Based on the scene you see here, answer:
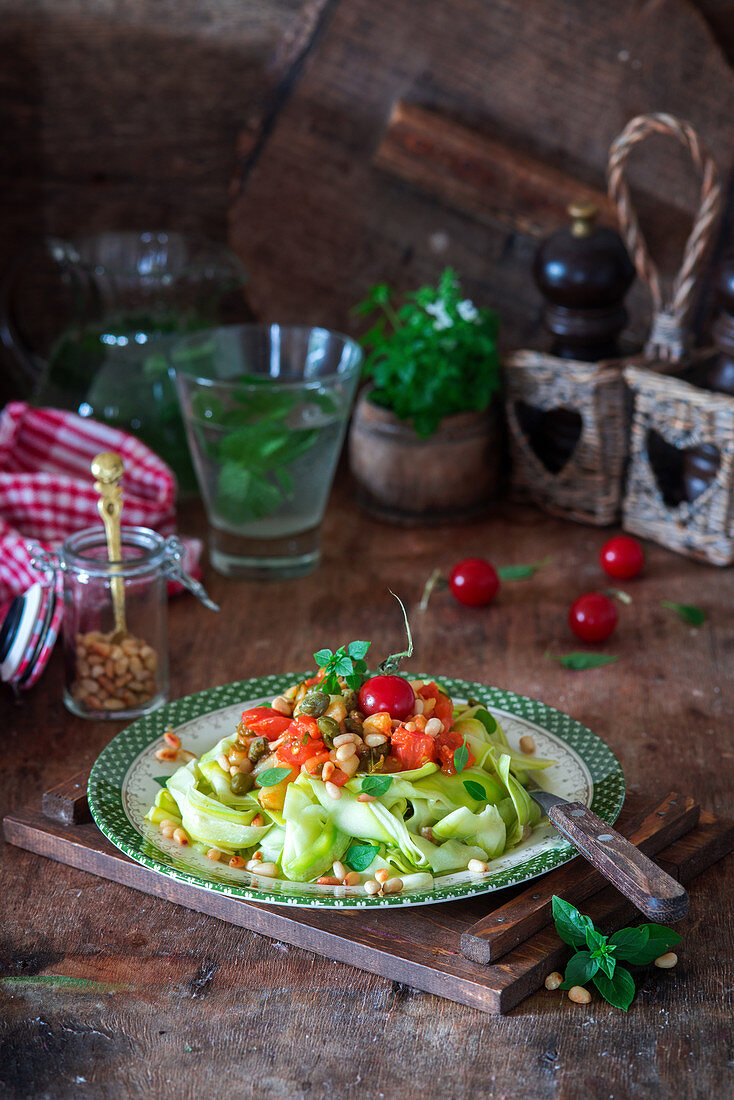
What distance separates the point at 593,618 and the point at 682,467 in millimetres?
383

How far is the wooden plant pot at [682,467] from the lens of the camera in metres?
1.45

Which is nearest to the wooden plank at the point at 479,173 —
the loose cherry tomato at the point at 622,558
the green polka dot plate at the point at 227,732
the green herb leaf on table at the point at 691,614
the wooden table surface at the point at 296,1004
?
the loose cherry tomato at the point at 622,558

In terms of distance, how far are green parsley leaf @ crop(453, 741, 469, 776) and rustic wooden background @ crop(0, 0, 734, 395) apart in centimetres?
112

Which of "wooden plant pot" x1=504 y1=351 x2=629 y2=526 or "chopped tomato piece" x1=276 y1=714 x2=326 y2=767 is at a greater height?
"chopped tomato piece" x1=276 y1=714 x2=326 y2=767

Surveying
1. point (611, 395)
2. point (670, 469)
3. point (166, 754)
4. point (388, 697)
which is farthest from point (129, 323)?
point (388, 697)

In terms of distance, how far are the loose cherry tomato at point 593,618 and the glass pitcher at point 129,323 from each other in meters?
0.65

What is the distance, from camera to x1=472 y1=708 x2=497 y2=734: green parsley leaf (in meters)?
0.95

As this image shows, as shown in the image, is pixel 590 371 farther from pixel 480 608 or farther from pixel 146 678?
pixel 146 678

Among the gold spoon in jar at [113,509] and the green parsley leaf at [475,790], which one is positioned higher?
the green parsley leaf at [475,790]

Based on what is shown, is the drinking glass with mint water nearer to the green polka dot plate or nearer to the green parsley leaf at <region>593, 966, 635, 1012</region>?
the green polka dot plate

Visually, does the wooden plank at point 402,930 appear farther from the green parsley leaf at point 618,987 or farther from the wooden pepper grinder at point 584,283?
the wooden pepper grinder at point 584,283

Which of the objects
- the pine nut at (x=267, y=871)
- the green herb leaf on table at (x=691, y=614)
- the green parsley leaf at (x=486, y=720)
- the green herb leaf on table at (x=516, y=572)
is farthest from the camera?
the green herb leaf on table at (x=516, y=572)

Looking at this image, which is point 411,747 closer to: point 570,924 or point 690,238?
point 570,924

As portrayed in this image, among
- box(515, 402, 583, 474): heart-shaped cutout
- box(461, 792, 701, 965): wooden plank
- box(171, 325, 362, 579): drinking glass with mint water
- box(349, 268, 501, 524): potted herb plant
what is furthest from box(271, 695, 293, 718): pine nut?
box(515, 402, 583, 474): heart-shaped cutout
